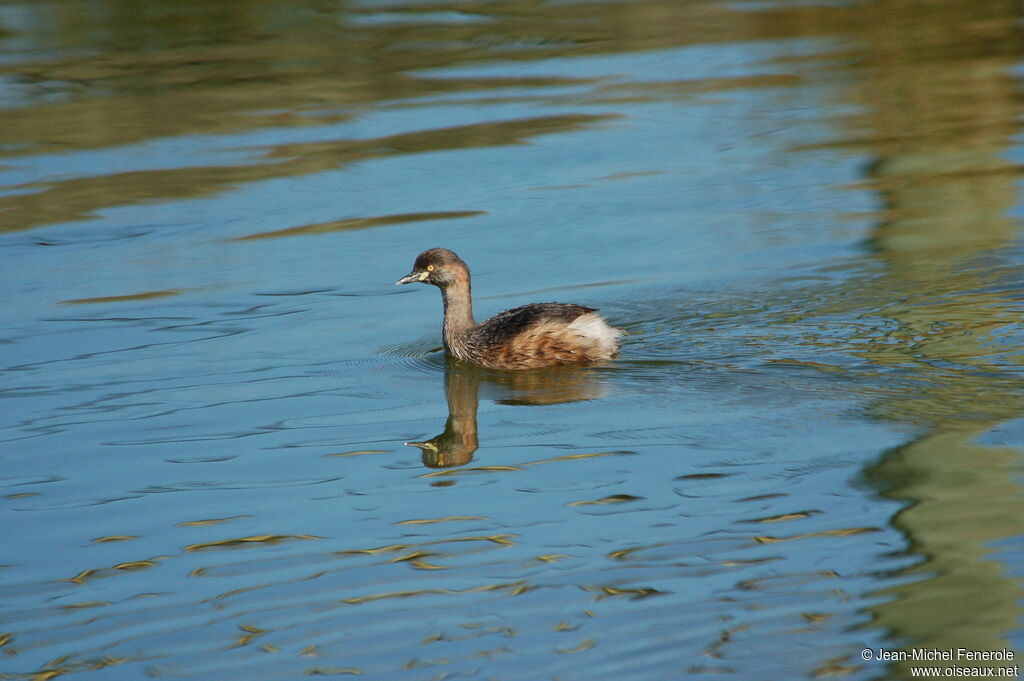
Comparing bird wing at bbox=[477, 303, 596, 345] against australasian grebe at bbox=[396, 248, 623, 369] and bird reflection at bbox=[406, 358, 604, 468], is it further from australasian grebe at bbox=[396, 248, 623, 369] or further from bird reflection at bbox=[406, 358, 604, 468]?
bird reflection at bbox=[406, 358, 604, 468]

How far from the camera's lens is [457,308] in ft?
30.7

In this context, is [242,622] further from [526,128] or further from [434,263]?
[526,128]

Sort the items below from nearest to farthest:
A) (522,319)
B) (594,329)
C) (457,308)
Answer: (594,329) → (522,319) → (457,308)

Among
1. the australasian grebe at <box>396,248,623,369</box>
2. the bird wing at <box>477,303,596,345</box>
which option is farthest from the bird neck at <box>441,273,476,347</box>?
the bird wing at <box>477,303,596,345</box>

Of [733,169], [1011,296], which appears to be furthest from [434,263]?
[733,169]

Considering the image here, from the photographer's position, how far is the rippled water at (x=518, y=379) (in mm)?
5473

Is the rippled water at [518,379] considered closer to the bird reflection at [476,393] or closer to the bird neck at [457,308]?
the bird reflection at [476,393]

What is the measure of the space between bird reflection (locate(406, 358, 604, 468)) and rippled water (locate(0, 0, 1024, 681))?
0.10 feet

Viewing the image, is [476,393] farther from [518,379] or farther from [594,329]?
[594,329]

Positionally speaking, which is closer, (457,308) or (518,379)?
(518,379)

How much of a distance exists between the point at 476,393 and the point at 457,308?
34.0 inches

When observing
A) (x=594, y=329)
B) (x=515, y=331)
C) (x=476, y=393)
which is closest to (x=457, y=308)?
(x=515, y=331)

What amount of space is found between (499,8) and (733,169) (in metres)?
Result: 10.5

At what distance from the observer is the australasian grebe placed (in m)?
8.65
